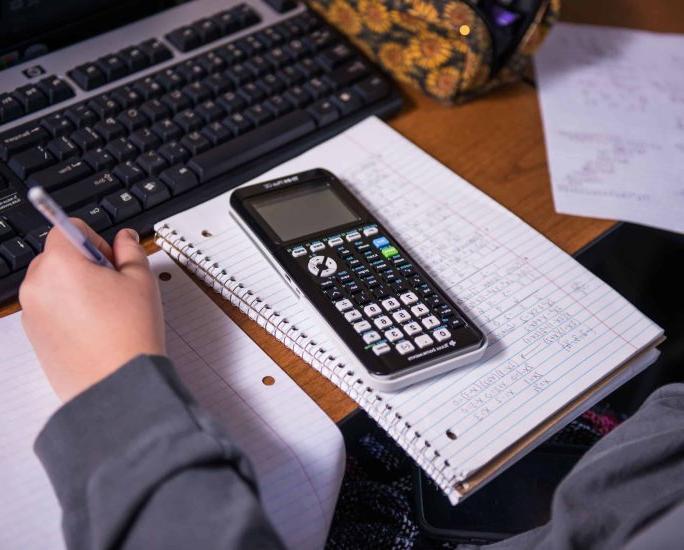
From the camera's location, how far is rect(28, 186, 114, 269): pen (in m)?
0.42

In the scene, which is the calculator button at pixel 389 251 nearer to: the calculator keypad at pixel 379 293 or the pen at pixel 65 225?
the calculator keypad at pixel 379 293

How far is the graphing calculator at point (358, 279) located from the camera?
0.49 m

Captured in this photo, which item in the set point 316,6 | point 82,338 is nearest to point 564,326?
point 82,338

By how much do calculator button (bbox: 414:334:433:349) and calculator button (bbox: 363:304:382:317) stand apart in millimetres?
32

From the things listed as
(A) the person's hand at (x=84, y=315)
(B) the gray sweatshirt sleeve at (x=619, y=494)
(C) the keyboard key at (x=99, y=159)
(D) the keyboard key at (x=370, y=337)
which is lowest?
(B) the gray sweatshirt sleeve at (x=619, y=494)

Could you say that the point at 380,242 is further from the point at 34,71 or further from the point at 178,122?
the point at 34,71

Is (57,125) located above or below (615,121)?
above

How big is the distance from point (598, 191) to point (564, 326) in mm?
171

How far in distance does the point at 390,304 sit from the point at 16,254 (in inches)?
9.7

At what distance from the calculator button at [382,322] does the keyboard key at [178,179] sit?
19cm

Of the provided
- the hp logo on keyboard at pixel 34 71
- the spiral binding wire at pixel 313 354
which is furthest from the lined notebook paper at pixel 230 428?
the hp logo on keyboard at pixel 34 71

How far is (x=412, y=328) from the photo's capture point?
0.50 m

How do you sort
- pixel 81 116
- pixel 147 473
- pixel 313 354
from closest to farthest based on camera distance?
pixel 147 473
pixel 313 354
pixel 81 116

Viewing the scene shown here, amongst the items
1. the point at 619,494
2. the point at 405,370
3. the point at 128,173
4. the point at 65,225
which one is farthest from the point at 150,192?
the point at 619,494
